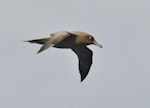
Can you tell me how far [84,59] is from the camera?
89.2 feet

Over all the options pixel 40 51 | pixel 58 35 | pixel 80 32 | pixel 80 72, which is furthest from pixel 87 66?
pixel 40 51

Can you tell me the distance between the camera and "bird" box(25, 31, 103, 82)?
22803mm

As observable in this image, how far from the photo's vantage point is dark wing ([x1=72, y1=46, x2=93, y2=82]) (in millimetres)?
26752

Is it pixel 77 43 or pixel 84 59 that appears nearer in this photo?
pixel 77 43

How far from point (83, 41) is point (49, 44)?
3300 millimetres

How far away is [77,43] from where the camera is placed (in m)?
24.5

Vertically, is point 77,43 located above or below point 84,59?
above

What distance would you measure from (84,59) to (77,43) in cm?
274

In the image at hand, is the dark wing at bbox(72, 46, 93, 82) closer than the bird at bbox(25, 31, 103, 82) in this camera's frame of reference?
No

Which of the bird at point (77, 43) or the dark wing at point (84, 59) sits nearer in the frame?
the bird at point (77, 43)

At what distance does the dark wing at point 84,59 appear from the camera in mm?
26752

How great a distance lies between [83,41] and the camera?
24859 mm

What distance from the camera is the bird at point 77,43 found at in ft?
74.8

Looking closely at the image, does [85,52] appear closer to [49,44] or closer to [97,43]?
[97,43]
